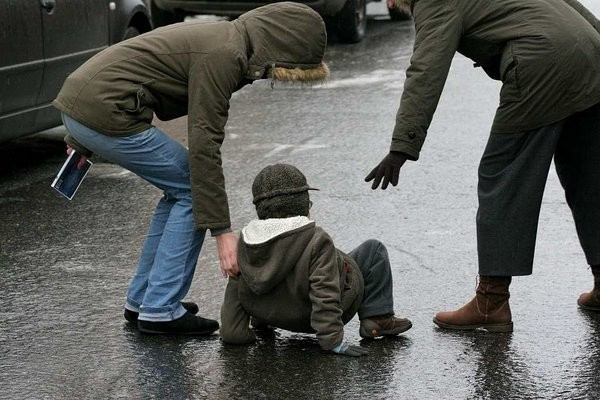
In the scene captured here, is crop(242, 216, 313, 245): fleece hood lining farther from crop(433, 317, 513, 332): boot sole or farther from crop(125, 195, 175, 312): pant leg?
crop(433, 317, 513, 332): boot sole

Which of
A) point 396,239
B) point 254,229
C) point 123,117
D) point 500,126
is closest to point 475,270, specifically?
point 396,239

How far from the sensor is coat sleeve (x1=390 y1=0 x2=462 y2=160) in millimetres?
5254

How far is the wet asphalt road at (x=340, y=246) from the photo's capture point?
16.3 ft

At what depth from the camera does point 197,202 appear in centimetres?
521

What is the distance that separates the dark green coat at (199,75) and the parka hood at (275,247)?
0.62 ft

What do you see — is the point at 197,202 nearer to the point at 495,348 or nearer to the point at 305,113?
the point at 495,348

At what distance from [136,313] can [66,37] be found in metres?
3.54

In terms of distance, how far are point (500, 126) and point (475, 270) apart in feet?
3.81

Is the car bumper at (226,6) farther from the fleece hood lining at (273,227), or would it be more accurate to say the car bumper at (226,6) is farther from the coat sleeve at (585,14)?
the fleece hood lining at (273,227)

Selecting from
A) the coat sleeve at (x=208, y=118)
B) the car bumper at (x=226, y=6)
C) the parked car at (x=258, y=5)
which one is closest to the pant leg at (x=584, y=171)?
A: the coat sleeve at (x=208, y=118)

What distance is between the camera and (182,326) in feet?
18.0

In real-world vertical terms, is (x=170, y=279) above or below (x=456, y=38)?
below

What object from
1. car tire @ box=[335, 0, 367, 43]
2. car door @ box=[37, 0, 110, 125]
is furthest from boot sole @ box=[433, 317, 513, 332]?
car tire @ box=[335, 0, 367, 43]

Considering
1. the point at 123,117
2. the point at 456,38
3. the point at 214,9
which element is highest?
the point at 456,38
